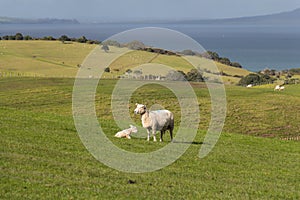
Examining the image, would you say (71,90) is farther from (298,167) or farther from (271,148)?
(298,167)

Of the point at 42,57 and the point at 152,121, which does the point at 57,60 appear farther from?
the point at 152,121

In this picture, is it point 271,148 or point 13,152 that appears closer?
point 13,152

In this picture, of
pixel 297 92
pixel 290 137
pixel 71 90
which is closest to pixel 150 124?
pixel 290 137

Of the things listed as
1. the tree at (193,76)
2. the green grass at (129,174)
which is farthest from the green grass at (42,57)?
the green grass at (129,174)

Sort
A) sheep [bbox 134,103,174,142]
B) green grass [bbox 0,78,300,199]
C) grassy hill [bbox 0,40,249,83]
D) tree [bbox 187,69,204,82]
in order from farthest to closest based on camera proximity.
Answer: grassy hill [bbox 0,40,249,83] → tree [bbox 187,69,204,82] → sheep [bbox 134,103,174,142] → green grass [bbox 0,78,300,199]

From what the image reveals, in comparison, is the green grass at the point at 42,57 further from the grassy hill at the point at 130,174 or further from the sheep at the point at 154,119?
the sheep at the point at 154,119

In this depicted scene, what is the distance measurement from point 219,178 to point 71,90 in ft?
174

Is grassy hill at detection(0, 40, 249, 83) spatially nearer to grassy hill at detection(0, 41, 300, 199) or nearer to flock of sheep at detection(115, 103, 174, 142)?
grassy hill at detection(0, 41, 300, 199)

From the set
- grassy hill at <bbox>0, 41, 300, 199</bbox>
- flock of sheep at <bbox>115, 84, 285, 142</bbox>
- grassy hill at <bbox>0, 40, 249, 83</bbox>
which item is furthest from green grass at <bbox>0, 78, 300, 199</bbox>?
grassy hill at <bbox>0, 40, 249, 83</bbox>

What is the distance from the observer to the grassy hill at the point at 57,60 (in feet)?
302

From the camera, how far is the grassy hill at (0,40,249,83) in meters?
92.0

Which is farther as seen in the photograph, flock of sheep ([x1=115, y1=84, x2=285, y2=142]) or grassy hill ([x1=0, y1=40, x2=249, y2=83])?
grassy hill ([x1=0, y1=40, x2=249, y2=83])

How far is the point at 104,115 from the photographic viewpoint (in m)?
49.7

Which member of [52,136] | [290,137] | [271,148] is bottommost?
[290,137]
